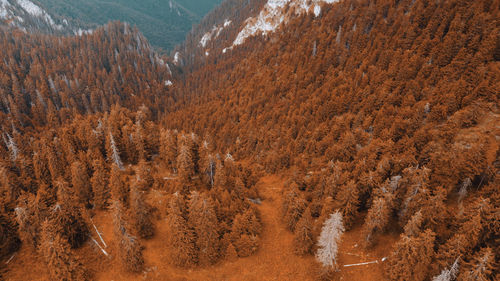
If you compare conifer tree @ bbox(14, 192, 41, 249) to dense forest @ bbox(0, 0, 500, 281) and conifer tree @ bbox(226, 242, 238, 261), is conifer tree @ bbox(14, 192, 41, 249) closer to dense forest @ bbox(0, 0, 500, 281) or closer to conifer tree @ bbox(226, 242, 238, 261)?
dense forest @ bbox(0, 0, 500, 281)

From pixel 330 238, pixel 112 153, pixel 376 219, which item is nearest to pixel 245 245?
pixel 330 238

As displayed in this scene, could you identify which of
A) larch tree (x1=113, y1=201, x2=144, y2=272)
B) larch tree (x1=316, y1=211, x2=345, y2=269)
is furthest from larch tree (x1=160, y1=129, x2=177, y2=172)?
larch tree (x1=316, y1=211, x2=345, y2=269)

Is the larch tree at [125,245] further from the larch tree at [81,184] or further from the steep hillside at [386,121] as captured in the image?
the steep hillside at [386,121]

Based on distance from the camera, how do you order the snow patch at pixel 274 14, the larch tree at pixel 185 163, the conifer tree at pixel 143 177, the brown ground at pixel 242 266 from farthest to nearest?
the snow patch at pixel 274 14 < the conifer tree at pixel 143 177 < the larch tree at pixel 185 163 < the brown ground at pixel 242 266

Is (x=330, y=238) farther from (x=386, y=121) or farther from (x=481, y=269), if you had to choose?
(x=386, y=121)

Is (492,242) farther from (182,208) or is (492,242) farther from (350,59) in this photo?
(350,59)

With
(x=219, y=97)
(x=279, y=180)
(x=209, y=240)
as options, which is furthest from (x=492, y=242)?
(x=219, y=97)

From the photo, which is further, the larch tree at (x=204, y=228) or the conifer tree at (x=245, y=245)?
the conifer tree at (x=245, y=245)

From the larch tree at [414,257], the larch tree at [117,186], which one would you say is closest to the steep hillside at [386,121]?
the larch tree at [414,257]
